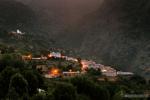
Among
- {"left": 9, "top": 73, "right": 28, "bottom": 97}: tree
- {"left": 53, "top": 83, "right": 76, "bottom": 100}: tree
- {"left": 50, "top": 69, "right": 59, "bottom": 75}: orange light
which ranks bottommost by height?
{"left": 53, "top": 83, "right": 76, "bottom": 100}: tree

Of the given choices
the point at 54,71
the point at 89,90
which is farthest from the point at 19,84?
the point at 54,71

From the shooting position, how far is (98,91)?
43438 millimetres

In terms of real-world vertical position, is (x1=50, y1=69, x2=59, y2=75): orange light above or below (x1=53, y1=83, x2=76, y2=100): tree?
above

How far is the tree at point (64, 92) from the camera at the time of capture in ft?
117

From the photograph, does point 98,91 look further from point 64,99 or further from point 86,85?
point 64,99

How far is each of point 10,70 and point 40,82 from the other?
426 centimetres

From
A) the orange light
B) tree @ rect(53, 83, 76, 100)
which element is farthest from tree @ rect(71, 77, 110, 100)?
the orange light

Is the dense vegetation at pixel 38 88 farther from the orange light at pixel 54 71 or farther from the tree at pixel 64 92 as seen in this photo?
the orange light at pixel 54 71

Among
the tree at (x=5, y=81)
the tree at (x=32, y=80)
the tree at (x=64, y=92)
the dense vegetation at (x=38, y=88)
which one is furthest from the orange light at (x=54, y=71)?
the tree at (x=64, y=92)

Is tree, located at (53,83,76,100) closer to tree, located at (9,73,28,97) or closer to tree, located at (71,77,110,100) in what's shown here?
tree, located at (9,73,28,97)

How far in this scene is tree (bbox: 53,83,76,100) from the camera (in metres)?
35.8

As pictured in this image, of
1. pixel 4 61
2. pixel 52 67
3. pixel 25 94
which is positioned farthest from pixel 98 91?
pixel 52 67

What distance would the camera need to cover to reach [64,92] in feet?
119

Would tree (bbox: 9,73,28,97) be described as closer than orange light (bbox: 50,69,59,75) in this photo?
Yes
